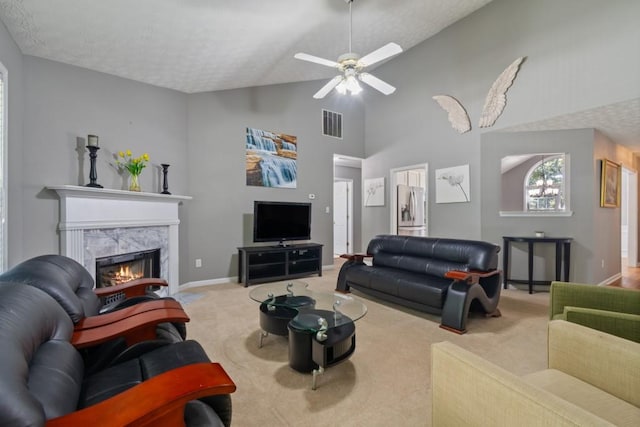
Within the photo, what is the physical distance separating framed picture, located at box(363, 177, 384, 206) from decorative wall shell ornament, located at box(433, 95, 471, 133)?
1.82 metres

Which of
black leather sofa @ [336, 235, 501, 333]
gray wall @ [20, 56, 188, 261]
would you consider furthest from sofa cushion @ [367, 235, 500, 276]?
gray wall @ [20, 56, 188, 261]

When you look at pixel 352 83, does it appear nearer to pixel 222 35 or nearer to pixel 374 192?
pixel 222 35

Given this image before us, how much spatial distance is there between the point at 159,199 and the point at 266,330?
97.2 inches

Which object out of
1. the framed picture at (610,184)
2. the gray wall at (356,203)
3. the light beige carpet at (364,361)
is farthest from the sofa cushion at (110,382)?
the gray wall at (356,203)

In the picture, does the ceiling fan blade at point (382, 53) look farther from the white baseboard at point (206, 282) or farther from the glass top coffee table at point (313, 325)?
the white baseboard at point (206, 282)

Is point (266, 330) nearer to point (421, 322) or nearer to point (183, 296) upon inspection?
point (421, 322)

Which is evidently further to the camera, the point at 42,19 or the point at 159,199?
the point at 159,199

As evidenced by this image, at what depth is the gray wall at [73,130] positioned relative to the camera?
286 cm

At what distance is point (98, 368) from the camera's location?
149 centimetres

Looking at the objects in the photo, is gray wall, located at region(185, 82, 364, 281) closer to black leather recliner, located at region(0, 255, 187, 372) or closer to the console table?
black leather recliner, located at region(0, 255, 187, 372)

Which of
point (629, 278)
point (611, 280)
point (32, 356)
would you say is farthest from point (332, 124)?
point (629, 278)

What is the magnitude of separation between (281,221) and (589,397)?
168 inches

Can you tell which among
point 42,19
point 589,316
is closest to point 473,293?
point 589,316

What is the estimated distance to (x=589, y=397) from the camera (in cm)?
118
